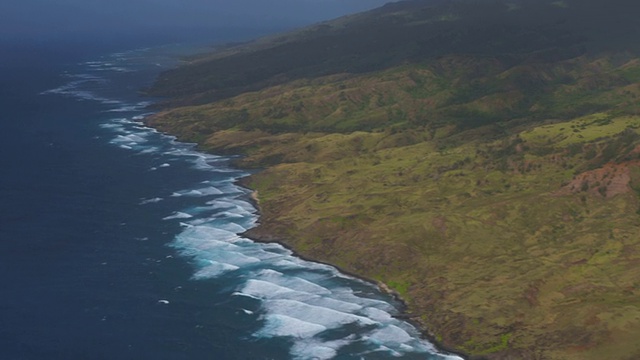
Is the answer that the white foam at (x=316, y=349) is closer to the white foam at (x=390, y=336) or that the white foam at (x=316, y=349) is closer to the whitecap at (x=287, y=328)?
the whitecap at (x=287, y=328)

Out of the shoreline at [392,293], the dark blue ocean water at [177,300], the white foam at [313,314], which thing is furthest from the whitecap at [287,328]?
the shoreline at [392,293]

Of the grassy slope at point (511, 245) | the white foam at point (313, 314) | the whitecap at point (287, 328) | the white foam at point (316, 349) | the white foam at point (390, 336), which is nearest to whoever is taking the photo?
the white foam at point (316, 349)

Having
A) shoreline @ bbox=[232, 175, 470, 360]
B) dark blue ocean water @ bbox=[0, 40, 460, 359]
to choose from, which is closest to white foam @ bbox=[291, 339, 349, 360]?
dark blue ocean water @ bbox=[0, 40, 460, 359]

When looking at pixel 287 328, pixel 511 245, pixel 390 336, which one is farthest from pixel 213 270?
pixel 511 245

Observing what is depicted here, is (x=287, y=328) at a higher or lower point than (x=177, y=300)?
lower

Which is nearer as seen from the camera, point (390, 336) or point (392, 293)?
point (390, 336)

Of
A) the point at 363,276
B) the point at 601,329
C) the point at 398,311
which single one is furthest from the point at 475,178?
the point at 601,329

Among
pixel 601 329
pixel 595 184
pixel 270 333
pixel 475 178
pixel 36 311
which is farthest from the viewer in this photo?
A: pixel 475 178

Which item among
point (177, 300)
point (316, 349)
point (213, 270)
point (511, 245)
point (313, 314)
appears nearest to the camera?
point (316, 349)

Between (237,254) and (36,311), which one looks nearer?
(36,311)

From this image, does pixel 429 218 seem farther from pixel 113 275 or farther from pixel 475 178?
pixel 113 275

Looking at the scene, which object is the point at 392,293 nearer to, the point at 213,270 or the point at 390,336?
the point at 390,336
